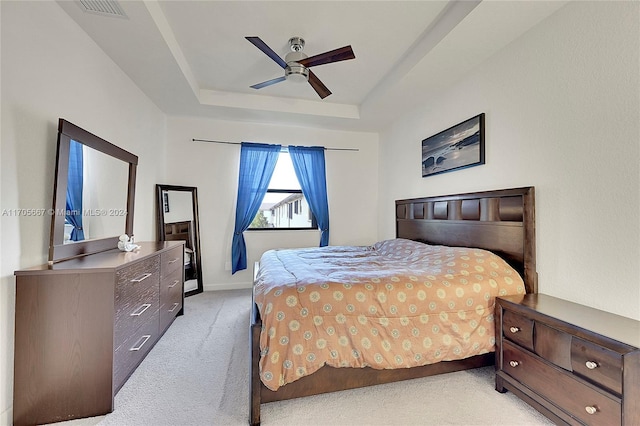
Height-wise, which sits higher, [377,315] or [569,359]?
[377,315]

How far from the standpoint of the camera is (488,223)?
2354 millimetres

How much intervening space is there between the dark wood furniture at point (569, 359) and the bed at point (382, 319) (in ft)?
0.51

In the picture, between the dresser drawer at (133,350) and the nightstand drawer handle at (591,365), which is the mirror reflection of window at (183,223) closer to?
the dresser drawer at (133,350)

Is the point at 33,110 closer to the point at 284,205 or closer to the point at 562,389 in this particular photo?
the point at 284,205

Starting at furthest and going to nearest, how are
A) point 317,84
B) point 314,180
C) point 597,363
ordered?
point 314,180 < point 317,84 < point 597,363

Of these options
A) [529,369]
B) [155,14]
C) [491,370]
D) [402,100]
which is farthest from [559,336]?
[155,14]

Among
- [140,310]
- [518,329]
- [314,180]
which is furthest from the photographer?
[314,180]

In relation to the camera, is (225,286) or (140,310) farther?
(225,286)

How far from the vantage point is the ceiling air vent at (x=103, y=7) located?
1.79 metres

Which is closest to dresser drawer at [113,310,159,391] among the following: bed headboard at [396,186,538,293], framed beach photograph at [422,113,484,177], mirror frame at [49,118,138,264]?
mirror frame at [49,118,138,264]

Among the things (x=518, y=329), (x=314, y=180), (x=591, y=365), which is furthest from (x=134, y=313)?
(x=314, y=180)

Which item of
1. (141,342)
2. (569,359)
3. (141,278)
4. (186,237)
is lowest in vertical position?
(141,342)

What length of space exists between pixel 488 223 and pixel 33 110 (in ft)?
10.9

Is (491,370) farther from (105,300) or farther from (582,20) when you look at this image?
(105,300)
